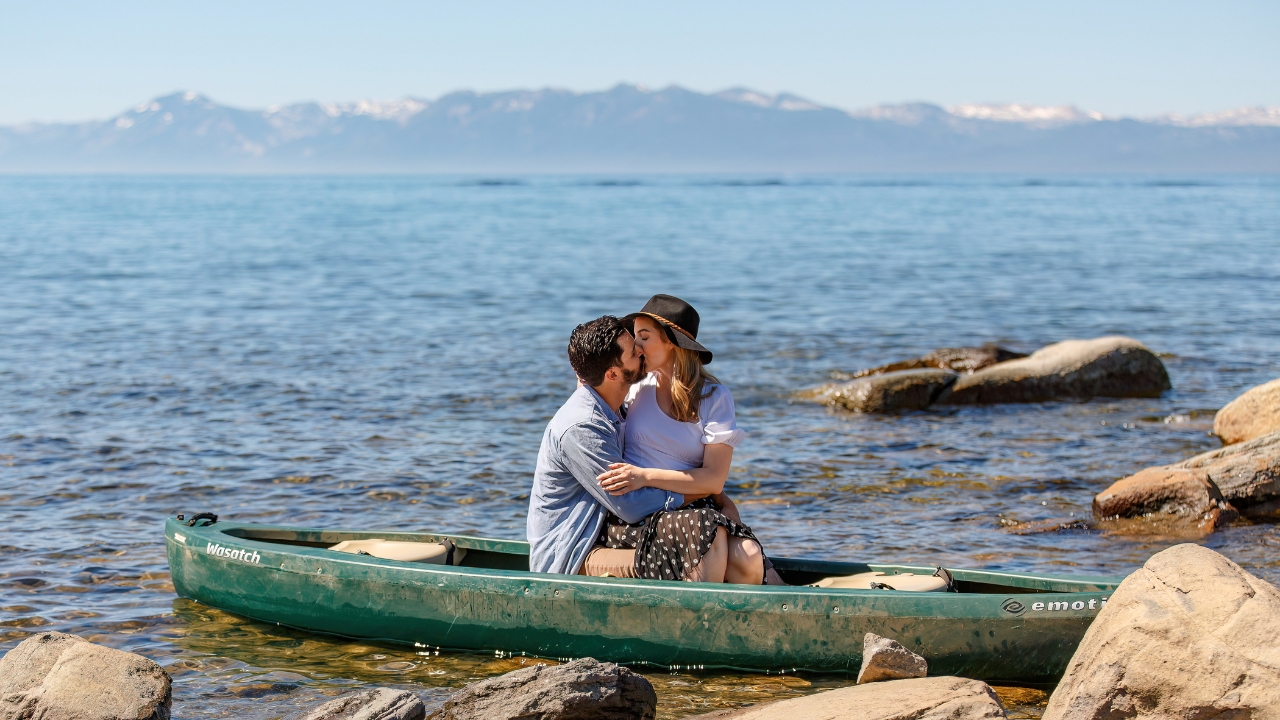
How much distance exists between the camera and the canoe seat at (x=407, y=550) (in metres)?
7.00

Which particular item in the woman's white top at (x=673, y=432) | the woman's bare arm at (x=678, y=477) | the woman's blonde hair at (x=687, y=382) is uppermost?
the woman's blonde hair at (x=687, y=382)

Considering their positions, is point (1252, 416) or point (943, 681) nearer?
point (943, 681)

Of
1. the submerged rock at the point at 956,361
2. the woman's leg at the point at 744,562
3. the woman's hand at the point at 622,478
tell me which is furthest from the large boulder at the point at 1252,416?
the woman's hand at the point at 622,478

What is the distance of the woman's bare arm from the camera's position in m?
5.99

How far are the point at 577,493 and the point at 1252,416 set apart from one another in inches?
336

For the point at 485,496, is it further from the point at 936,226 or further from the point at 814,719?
the point at 936,226

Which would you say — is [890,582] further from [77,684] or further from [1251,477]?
[1251,477]

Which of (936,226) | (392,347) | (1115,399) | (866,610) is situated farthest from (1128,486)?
(936,226)

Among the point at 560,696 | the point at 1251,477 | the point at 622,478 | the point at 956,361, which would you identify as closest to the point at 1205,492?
the point at 1251,477

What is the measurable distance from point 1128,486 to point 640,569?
16.2ft

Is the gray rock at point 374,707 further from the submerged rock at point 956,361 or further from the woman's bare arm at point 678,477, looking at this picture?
the submerged rock at point 956,361

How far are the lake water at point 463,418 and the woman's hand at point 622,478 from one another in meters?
1.05

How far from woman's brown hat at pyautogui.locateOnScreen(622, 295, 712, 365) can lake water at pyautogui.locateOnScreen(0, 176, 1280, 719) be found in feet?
5.62

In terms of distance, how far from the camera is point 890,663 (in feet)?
18.1
